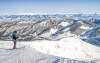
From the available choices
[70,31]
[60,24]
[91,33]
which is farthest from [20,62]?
[60,24]

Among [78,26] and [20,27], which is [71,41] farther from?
[20,27]

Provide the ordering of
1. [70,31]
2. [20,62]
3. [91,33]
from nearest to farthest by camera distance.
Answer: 1. [20,62]
2. [91,33]
3. [70,31]

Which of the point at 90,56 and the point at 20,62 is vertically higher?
the point at 20,62

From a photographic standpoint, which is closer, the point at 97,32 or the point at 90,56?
the point at 90,56

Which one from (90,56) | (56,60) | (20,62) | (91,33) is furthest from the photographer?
(91,33)

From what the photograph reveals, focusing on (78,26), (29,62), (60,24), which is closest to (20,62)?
(29,62)

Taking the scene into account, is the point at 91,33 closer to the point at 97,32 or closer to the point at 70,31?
the point at 97,32

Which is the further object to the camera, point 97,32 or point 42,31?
point 42,31

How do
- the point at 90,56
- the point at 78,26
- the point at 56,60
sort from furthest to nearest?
the point at 78,26
the point at 90,56
the point at 56,60

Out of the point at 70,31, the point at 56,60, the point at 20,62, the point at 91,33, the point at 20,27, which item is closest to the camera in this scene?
the point at 20,62
